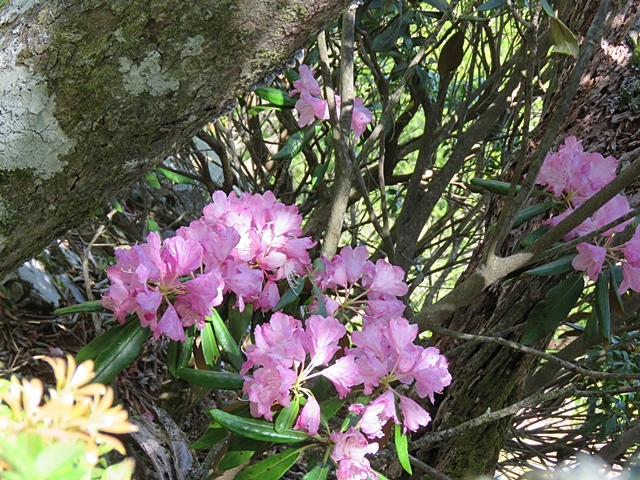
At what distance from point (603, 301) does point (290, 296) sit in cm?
71

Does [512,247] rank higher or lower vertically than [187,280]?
lower

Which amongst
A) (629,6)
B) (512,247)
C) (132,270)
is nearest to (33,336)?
(132,270)

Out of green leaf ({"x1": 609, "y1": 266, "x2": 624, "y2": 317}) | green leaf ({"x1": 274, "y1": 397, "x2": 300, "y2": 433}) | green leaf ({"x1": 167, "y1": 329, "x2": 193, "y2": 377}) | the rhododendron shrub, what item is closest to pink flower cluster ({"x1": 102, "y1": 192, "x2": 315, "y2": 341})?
the rhododendron shrub

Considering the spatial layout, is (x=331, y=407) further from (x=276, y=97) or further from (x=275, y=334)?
(x=276, y=97)

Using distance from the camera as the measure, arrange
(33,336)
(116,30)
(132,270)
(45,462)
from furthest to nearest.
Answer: (33,336) < (132,270) < (116,30) < (45,462)

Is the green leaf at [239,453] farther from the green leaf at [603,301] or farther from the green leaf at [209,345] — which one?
the green leaf at [603,301]

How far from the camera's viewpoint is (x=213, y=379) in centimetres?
125

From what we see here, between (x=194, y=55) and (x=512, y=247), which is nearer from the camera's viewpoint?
(x=194, y=55)

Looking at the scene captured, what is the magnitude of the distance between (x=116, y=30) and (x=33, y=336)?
2211 millimetres

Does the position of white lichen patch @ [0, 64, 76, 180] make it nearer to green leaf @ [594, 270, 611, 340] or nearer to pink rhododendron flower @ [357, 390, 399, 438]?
pink rhododendron flower @ [357, 390, 399, 438]

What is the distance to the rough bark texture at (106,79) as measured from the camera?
3.07 feet

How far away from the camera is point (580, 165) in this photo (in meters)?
1.44

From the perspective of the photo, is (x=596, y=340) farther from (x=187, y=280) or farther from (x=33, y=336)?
(x=33, y=336)

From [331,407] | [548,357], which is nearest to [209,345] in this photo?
[331,407]
